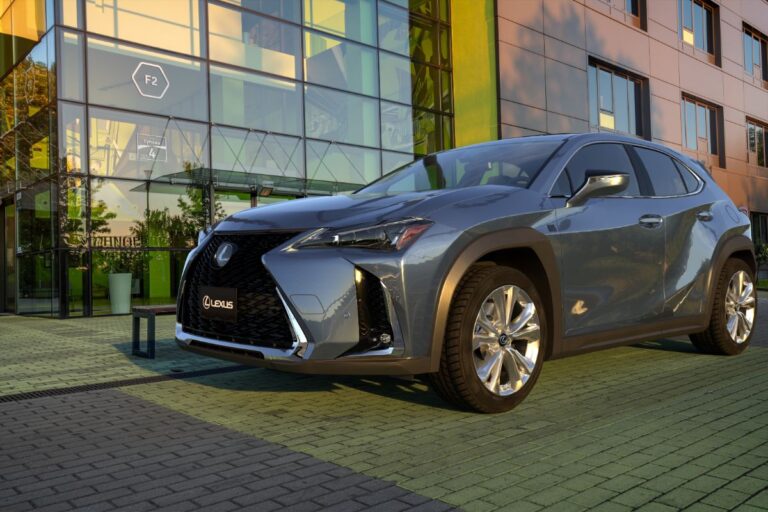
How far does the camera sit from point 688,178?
572 cm

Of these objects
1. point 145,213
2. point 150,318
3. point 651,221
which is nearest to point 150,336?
point 150,318

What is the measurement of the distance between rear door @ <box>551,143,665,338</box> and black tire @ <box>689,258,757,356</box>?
3.48 feet

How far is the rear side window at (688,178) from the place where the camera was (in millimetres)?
5656

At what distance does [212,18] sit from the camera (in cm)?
1565

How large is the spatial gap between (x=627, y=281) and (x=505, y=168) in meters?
1.13

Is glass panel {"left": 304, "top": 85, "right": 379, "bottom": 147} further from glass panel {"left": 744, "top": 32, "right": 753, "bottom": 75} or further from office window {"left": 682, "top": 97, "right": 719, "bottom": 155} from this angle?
glass panel {"left": 744, "top": 32, "right": 753, "bottom": 75}

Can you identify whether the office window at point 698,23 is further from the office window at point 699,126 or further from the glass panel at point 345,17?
the glass panel at point 345,17

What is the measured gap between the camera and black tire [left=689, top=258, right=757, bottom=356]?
5.75 metres

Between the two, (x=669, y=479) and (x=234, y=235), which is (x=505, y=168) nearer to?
(x=234, y=235)

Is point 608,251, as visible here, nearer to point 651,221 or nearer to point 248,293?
point 651,221

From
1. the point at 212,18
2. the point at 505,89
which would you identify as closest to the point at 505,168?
the point at 212,18

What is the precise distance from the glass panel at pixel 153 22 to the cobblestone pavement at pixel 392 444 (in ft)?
34.8

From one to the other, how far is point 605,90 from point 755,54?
1267cm

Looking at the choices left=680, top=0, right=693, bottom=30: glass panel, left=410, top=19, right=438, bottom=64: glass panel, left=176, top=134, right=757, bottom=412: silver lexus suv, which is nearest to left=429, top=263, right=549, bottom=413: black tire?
left=176, top=134, right=757, bottom=412: silver lexus suv
